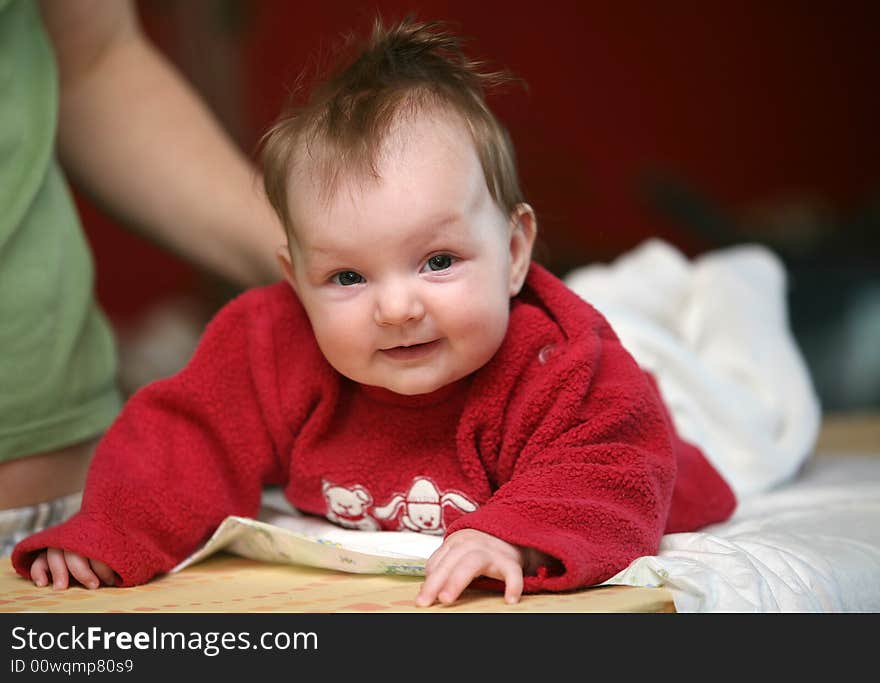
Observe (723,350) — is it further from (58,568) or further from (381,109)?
(58,568)

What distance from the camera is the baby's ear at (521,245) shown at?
94 cm

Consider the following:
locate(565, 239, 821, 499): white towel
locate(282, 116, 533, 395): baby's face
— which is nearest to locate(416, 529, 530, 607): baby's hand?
locate(282, 116, 533, 395): baby's face

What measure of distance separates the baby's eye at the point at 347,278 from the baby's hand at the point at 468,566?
221mm

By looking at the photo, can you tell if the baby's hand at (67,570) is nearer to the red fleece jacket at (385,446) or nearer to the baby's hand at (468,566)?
the red fleece jacket at (385,446)

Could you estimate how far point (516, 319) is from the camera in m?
0.96

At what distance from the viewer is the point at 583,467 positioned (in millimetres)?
847

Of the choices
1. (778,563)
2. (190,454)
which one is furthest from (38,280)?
(778,563)

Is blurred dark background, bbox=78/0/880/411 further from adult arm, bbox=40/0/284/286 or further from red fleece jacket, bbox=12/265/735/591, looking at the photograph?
red fleece jacket, bbox=12/265/735/591

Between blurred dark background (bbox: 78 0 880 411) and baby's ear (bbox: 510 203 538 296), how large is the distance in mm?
2737

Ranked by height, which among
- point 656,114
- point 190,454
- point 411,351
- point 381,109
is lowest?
point 656,114

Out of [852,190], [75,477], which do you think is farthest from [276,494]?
[852,190]

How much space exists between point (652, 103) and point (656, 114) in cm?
5

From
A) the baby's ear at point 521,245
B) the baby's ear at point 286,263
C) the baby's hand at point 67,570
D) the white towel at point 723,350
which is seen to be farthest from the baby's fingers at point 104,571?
the white towel at point 723,350
